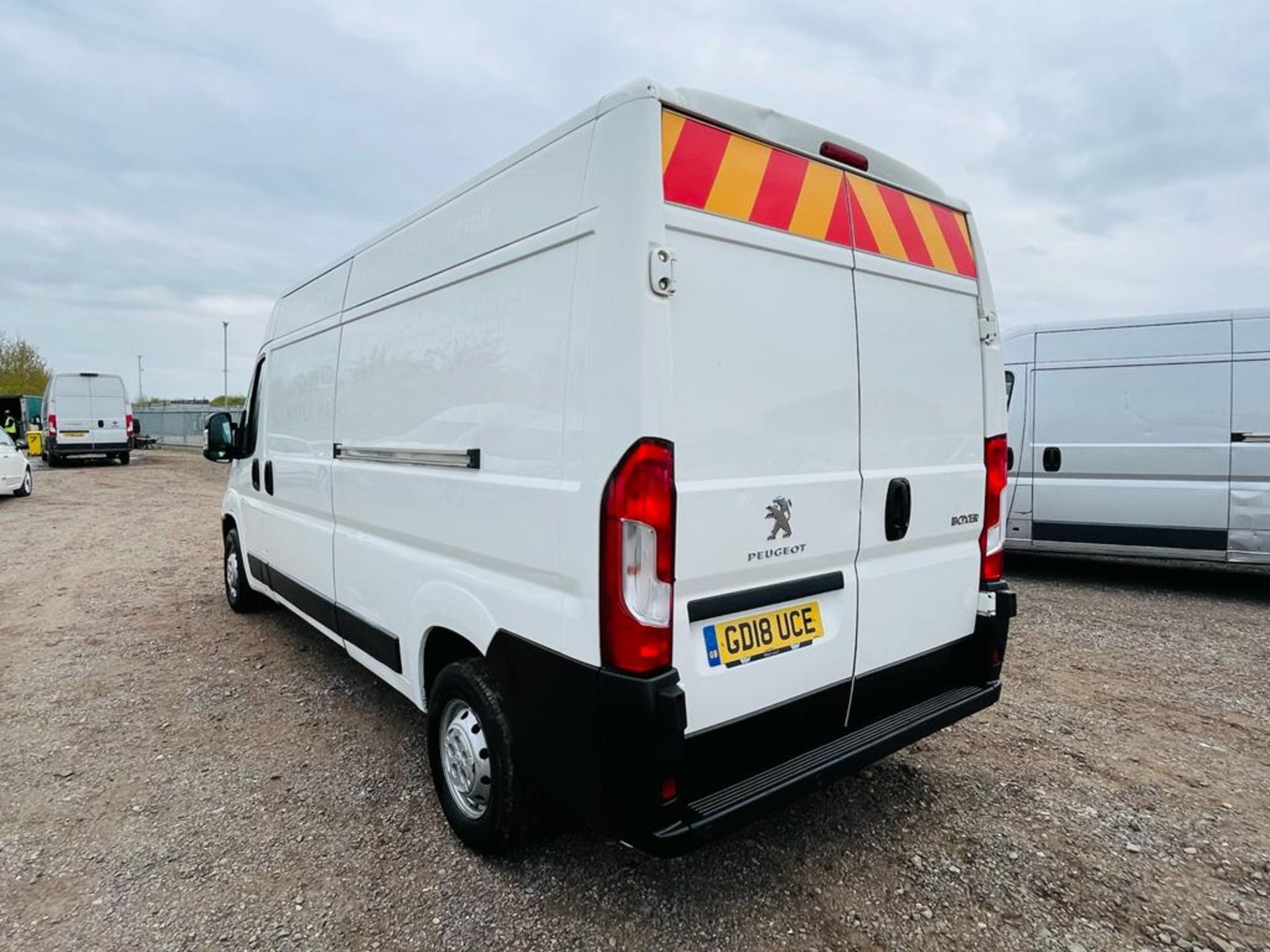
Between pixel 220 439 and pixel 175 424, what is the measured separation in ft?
112

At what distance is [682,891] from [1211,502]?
5.94m

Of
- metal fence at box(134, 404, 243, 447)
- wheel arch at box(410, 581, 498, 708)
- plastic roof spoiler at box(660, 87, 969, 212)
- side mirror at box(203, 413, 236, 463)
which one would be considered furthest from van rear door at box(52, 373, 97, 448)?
plastic roof spoiler at box(660, 87, 969, 212)

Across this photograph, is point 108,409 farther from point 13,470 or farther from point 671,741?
point 671,741

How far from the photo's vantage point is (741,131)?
2.24 m

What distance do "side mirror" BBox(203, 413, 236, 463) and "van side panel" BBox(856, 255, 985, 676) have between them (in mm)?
4459

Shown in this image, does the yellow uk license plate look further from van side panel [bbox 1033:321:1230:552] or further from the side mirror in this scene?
van side panel [bbox 1033:321:1230:552]

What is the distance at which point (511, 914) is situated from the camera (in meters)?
2.35

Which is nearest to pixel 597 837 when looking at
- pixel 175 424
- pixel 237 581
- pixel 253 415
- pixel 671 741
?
pixel 671 741

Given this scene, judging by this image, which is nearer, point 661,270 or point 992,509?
point 661,270

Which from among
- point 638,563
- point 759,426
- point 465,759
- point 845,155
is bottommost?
point 465,759

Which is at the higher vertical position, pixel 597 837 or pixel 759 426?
pixel 759 426

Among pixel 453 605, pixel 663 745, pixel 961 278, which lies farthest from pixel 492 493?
pixel 961 278

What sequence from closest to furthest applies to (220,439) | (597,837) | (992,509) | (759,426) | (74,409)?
1. (759,426)
2. (597,837)
3. (992,509)
4. (220,439)
5. (74,409)

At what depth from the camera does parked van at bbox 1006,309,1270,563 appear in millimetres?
5926
